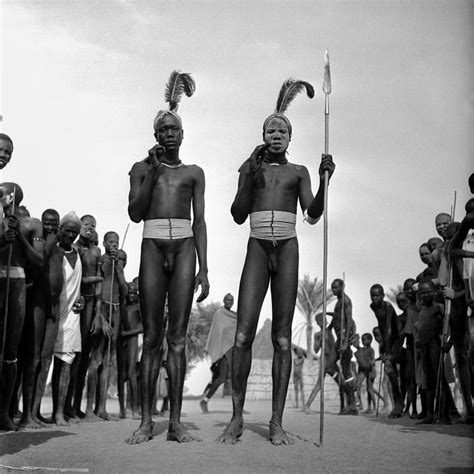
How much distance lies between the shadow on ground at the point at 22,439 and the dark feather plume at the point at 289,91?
11.3ft

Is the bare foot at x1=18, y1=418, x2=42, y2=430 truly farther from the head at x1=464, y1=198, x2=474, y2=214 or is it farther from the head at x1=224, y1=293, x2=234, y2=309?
the head at x1=224, y1=293, x2=234, y2=309

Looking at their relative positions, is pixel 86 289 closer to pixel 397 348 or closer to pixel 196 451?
pixel 196 451

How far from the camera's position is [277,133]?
6422mm

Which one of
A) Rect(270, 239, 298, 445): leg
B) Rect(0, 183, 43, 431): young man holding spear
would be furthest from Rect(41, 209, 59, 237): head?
Rect(270, 239, 298, 445): leg

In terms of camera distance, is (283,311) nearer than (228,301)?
Yes

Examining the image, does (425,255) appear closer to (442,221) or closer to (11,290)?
(442,221)

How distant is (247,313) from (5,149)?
8.87ft

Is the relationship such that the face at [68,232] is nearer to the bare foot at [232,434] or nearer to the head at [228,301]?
the bare foot at [232,434]

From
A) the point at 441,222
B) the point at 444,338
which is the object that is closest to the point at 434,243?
the point at 441,222

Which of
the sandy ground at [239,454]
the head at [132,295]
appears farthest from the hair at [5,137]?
the head at [132,295]

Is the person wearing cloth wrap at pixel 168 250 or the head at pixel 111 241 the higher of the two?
the head at pixel 111 241

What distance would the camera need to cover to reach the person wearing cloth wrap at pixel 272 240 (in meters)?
6.17

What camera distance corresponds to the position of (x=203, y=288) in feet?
20.6

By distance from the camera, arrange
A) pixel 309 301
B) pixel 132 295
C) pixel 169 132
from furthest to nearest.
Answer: pixel 309 301
pixel 132 295
pixel 169 132
